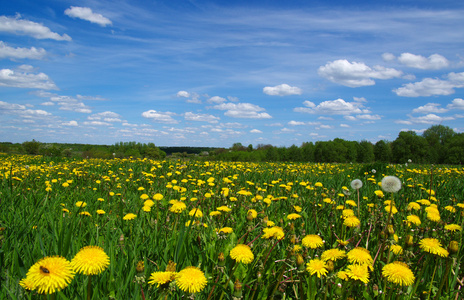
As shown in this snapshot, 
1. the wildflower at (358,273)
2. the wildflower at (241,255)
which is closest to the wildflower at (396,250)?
the wildflower at (358,273)

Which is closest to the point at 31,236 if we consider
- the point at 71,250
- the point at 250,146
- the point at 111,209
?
the point at 71,250

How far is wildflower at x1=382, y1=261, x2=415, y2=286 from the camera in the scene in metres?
1.38

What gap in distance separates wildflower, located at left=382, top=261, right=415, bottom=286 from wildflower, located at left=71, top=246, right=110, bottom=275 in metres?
1.35

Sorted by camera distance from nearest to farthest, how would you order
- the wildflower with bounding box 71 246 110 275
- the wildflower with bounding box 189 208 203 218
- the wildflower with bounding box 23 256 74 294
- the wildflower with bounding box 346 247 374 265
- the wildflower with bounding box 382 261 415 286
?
1. the wildflower with bounding box 23 256 74 294
2. the wildflower with bounding box 71 246 110 275
3. the wildflower with bounding box 382 261 415 286
4. the wildflower with bounding box 346 247 374 265
5. the wildflower with bounding box 189 208 203 218

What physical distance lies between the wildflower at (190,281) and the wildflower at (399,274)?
942 millimetres

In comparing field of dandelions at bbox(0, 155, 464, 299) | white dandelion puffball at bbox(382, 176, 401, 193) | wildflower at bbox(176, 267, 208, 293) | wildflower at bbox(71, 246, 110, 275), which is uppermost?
white dandelion puffball at bbox(382, 176, 401, 193)

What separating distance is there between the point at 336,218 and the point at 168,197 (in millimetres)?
2295

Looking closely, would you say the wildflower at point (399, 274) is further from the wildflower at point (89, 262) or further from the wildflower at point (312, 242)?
the wildflower at point (89, 262)

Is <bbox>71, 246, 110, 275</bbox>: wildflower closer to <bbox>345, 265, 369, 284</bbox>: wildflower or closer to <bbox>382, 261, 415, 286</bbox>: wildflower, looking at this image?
<bbox>345, 265, 369, 284</bbox>: wildflower

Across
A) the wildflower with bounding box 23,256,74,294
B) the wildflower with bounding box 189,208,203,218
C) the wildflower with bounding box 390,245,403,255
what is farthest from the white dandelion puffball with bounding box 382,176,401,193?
the wildflower with bounding box 23,256,74,294

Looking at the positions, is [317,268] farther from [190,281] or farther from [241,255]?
[190,281]

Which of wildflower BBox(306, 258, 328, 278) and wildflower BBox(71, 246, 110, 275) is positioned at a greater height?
wildflower BBox(71, 246, 110, 275)

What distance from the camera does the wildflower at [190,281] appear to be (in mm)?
1163

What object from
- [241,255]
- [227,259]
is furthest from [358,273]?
[227,259]
